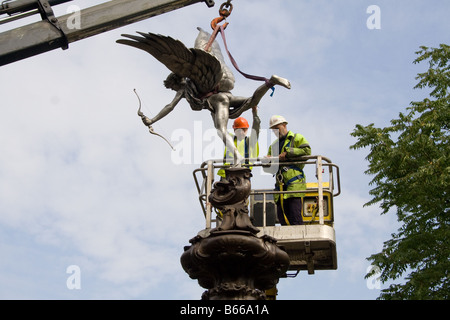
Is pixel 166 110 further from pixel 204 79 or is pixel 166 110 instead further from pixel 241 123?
pixel 241 123

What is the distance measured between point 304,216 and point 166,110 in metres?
2.67

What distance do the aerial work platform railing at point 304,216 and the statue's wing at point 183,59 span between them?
131 cm

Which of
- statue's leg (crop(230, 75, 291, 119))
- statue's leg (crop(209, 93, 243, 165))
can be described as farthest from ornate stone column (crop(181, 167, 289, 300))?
statue's leg (crop(230, 75, 291, 119))

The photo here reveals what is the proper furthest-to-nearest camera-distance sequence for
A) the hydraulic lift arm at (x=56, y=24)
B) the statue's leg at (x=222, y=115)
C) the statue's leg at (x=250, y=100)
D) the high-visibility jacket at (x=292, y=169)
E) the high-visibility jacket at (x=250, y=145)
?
the high-visibility jacket at (x=250, y=145)
the high-visibility jacket at (x=292, y=169)
the statue's leg at (x=222, y=115)
the statue's leg at (x=250, y=100)
the hydraulic lift arm at (x=56, y=24)

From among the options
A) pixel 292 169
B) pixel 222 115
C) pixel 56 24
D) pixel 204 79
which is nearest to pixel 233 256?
pixel 222 115

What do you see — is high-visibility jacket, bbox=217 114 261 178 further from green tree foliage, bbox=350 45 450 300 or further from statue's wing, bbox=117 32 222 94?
green tree foliage, bbox=350 45 450 300

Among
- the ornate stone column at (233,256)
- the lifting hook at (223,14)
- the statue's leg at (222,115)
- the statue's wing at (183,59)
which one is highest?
the lifting hook at (223,14)

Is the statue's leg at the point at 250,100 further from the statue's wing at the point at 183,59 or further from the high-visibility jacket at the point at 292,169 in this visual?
the high-visibility jacket at the point at 292,169

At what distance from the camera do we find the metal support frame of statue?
36.1ft

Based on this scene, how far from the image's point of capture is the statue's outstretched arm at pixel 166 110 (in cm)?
1109

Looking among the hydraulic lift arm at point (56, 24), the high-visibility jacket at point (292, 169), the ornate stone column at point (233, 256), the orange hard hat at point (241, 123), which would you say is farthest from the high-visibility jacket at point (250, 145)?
the ornate stone column at point (233, 256)

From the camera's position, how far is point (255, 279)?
878 centimetres
